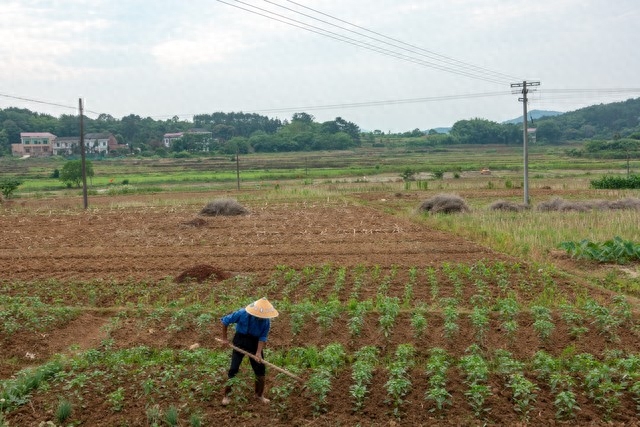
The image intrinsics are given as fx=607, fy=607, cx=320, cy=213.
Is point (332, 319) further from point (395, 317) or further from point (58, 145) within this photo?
point (58, 145)

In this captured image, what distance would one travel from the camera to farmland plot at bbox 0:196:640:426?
7488 mm

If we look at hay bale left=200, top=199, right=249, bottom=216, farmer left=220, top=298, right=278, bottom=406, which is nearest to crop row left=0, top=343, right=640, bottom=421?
farmer left=220, top=298, right=278, bottom=406

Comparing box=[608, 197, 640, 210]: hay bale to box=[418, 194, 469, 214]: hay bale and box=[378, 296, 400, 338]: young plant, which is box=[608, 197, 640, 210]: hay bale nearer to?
box=[418, 194, 469, 214]: hay bale

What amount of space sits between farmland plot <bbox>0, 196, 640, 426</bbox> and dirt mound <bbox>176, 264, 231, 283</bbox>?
14 cm

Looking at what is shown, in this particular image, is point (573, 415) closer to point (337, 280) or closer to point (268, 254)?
point (337, 280)

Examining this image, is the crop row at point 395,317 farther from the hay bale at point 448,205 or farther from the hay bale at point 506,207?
the hay bale at point 506,207

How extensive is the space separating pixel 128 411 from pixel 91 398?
62 centimetres

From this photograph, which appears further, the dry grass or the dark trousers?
the dry grass

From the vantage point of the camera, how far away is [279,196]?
36438mm

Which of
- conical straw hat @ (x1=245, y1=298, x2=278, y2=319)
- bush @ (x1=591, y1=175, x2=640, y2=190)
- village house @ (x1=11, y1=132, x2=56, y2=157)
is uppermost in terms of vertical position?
village house @ (x1=11, y1=132, x2=56, y2=157)

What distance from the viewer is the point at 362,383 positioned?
803 cm

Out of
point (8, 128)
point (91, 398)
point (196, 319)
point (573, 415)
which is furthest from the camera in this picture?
point (8, 128)

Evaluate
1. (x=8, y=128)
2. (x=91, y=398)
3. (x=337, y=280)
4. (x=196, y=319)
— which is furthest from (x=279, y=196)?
(x=8, y=128)

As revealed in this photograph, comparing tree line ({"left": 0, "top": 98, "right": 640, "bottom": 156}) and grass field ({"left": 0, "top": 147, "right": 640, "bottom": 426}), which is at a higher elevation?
tree line ({"left": 0, "top": 98, "right": 640, "bottom": 156})
